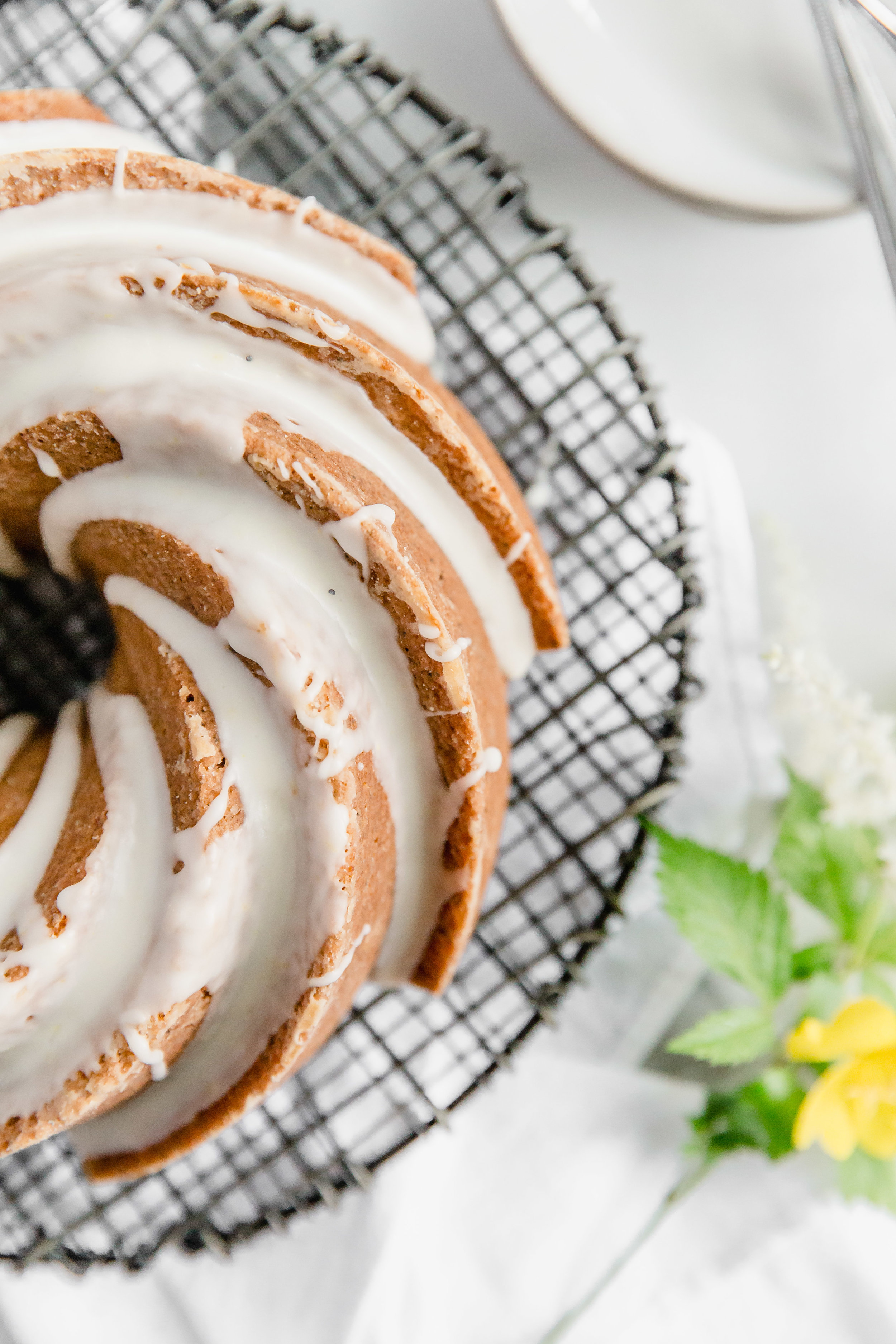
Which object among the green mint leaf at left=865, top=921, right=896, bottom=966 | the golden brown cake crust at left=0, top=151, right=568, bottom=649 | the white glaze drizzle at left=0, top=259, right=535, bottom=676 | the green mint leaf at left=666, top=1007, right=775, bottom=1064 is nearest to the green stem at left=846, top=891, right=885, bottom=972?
the green mint leaf at left=865, top=921, right=896, bottom=966

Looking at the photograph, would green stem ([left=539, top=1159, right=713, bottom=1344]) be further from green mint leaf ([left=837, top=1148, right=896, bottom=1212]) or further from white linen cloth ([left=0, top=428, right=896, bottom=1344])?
green mint leaf ([left=837, top=1148, right=896, bottom=1212])

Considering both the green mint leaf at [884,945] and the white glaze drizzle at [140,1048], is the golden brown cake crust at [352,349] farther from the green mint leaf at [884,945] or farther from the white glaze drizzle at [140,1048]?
the green mint leaf at [884,945]

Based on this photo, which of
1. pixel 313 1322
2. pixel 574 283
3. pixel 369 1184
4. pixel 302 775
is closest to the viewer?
pixel 302 775

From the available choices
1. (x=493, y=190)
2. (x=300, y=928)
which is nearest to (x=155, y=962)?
(x=300, y=928)

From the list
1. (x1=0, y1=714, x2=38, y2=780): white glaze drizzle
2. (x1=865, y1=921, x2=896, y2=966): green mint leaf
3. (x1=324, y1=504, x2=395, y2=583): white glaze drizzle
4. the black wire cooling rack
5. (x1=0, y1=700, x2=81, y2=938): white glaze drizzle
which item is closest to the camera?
(x1=324, y1=504, x2=395, y2=583): white glaze drizzle

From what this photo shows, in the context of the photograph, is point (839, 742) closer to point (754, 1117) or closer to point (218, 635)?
point (754, 1117)

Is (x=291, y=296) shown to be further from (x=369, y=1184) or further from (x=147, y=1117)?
(x=369, y=1184)
